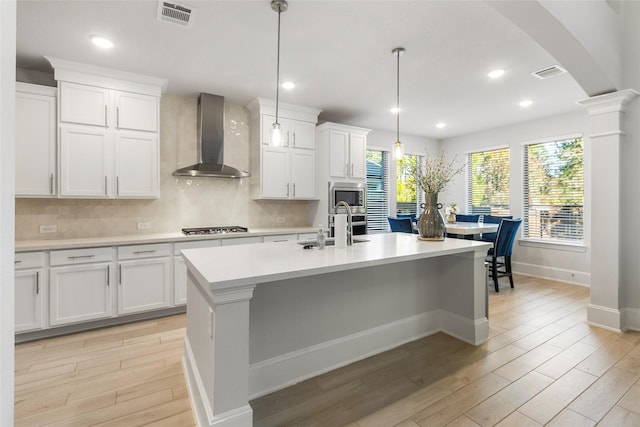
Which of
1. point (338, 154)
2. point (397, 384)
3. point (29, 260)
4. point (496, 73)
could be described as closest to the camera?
point (397, 384)

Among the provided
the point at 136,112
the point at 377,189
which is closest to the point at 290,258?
the point at 136,112

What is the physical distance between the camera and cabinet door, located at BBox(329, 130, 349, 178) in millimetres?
4727

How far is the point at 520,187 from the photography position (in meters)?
5.59

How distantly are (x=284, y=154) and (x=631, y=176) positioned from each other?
3.82 meters

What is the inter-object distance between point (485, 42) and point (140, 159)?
369 cm

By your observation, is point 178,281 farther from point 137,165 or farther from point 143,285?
point 137,165

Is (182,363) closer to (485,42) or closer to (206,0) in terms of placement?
(206,0)

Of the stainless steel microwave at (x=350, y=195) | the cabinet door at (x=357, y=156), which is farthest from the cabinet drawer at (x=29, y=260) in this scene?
the cabinet door at (x=357, y=156)

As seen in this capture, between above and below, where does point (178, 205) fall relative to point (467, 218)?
above

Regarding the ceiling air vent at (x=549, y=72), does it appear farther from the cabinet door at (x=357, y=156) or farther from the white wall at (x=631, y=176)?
the cabinet door at (x=357, y=156)

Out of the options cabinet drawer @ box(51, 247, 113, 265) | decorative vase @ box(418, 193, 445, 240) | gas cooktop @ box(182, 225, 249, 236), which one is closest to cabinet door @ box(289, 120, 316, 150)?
gas cooktop @ box(182, 225, 249, 236)

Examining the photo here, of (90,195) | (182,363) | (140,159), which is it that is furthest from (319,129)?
(182,363)

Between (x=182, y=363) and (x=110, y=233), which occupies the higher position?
(x=110, y=233)

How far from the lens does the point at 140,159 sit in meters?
3.54
